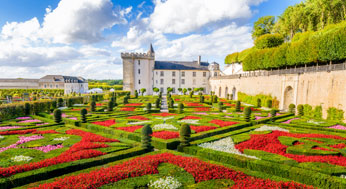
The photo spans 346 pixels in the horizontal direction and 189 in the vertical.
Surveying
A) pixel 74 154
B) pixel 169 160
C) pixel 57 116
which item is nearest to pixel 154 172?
pixel 169 160

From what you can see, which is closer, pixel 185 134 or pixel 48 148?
pixel 48 148

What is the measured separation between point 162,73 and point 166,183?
50.8 meters

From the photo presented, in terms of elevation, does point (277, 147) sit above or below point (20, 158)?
below

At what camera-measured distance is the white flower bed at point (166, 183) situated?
577cm

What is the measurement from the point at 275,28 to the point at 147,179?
4876 cm

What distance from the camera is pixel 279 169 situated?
21.9 feet

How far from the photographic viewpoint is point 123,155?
8102 mm

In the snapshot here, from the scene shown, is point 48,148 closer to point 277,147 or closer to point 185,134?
point 185,134

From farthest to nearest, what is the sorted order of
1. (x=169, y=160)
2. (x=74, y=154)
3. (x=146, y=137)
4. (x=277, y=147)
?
1. (x=277, y=147)
2. (x=146, y=137)
3. (x=74, y=154)
4. (x=169, y=160)

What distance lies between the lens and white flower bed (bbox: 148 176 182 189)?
5.77 metres

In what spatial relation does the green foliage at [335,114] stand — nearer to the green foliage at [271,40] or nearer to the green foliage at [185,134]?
the green foliage at [185,134]

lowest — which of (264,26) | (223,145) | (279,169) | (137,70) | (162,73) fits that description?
(223,145)

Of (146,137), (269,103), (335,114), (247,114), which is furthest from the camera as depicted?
(269,103)

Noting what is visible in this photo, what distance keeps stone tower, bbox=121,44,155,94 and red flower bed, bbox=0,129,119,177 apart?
4164 centimetres
